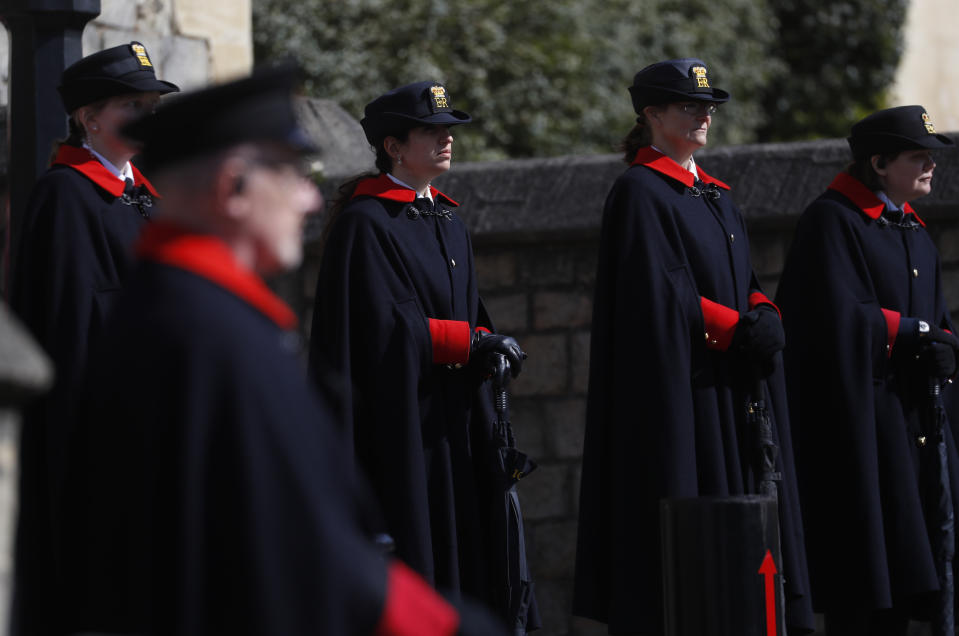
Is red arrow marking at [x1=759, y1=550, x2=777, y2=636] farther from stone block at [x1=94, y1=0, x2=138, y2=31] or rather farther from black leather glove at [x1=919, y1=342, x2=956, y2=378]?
stone block at [x1=94, y1=0, x2=138, y2=31]

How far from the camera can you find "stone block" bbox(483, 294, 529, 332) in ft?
22.0

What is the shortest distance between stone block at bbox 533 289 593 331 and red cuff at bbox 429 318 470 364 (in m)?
1.55

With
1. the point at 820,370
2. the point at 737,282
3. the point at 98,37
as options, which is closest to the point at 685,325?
the point at 737,282

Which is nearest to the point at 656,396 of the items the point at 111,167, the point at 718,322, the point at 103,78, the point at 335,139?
the point at 718,322

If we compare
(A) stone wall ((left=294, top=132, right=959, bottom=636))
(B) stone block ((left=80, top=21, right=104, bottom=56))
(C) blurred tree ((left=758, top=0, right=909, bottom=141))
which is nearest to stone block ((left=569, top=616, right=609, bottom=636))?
(A) stone wall ((left=294, top=132, right=959, bottom=636))

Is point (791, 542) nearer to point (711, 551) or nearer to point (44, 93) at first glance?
point (711, 551)

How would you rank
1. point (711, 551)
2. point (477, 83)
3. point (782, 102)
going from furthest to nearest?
point (782, 102), point (477, 83), point (711, 551)

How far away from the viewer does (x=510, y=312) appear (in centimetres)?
671

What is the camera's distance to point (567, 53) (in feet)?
41.5

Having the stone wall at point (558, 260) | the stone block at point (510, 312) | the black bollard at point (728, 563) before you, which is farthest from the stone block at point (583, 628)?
the black bollard at point (728, 563)

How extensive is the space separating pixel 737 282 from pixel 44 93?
6.97 ft

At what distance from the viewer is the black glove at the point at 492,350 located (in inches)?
201

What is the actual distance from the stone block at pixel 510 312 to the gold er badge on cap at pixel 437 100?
151 cm

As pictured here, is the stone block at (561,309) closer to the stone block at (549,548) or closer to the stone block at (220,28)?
the stone block at (549,548)
